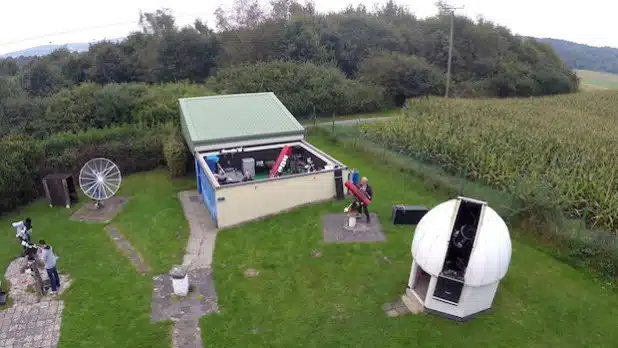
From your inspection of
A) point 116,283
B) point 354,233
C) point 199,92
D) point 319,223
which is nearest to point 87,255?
point 116,283

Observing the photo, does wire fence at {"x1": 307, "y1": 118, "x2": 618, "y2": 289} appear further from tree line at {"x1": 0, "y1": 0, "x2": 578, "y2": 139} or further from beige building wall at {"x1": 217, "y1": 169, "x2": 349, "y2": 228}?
tree line at {"x1": 0, "y1": 0, "x2": 578, "y2": 139}

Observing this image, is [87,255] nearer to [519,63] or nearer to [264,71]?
[264,71]

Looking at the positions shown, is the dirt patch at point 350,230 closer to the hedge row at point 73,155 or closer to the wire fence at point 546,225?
the wire fence at point 546,225

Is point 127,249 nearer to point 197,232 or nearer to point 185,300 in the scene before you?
point 197,232

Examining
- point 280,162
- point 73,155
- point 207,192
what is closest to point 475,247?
point 280,162

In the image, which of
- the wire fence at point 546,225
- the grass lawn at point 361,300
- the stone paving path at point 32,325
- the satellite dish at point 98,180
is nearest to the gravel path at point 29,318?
the stone paving path at point 32,325

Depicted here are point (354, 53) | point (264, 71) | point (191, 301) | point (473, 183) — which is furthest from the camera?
point (354, 53)
